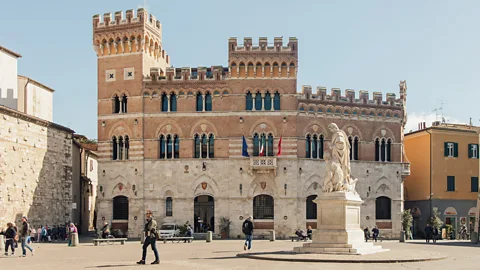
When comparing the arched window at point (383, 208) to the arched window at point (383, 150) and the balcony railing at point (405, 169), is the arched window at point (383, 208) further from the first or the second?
the arched window at point (383, 150)

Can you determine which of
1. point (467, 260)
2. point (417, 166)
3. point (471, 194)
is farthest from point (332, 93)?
point (467, 260)

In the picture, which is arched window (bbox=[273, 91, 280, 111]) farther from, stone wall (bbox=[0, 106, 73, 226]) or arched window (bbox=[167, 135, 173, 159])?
stone wall (bbox=[0, 106, 73, 226])

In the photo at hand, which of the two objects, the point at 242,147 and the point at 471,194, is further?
the point at 471,194

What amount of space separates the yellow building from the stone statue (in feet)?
103

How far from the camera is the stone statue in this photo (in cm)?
2892

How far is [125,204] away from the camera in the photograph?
52.5 meters

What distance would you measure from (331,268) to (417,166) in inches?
1587

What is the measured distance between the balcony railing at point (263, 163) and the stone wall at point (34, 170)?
46.3 ft

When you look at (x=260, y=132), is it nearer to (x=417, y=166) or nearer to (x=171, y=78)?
(x=171, y=78)

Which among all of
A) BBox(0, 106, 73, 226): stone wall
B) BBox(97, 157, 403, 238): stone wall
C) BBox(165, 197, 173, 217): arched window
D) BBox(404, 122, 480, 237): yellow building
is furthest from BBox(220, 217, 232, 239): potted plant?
BBox(404, 122, 480, 237): yellow building

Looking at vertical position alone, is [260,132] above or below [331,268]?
above

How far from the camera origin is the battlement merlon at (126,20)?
174ft

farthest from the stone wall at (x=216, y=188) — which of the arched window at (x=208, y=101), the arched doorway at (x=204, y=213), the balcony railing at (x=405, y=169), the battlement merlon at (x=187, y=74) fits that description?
the balcony railing at (x=405, y=169)

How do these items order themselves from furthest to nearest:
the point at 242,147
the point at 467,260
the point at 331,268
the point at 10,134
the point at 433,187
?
the point at 433,187
the point at 242,147
the point at 10,134
the point at 467,260
the point at 331,268
